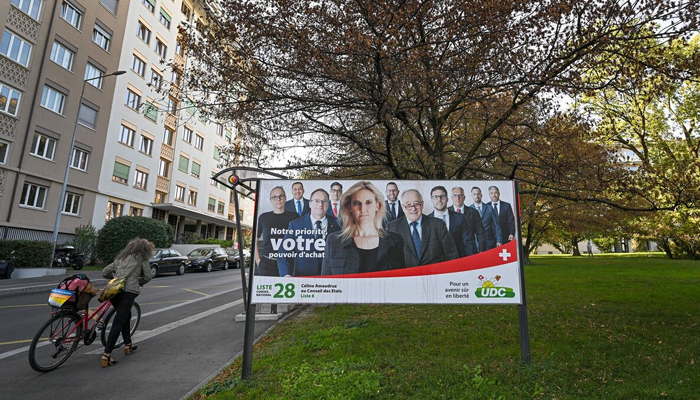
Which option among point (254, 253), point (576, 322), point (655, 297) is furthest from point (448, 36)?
point (655, 297)

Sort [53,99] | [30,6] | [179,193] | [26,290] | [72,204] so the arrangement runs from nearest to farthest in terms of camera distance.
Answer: [26,290], [30,6], [53,99], [72,204], [179,193]

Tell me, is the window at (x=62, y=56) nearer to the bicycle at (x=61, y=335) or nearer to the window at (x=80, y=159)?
the window at (x=80, y=159)

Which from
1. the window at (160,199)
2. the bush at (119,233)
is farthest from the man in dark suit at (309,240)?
the window at (160,199)

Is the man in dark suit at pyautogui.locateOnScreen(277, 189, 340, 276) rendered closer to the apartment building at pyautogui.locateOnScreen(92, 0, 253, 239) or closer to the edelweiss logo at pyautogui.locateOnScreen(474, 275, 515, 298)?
the edelweiss logo at pyautogui.locateOnScreen(474, 275, 515, 298)

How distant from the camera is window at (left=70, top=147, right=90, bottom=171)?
2281cm

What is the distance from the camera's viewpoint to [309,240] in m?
4.56

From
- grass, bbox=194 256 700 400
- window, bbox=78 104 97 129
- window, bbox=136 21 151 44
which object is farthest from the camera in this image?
window, bbox=136 21 151 44

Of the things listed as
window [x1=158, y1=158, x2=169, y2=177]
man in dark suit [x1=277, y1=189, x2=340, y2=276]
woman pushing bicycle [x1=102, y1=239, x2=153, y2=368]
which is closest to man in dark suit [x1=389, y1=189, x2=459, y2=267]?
man in dark suit [x1=277, y1=189, x2=340, y2=276]

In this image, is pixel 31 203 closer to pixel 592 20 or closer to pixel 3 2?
pixel 3 2

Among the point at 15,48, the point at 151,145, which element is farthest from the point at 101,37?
the point at 151,145

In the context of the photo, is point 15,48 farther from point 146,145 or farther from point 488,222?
point 488,222

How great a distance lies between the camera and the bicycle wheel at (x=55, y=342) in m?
4.87

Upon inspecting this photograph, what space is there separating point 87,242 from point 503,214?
23273mm

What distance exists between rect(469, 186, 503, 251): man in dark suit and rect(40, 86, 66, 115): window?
2492cm
